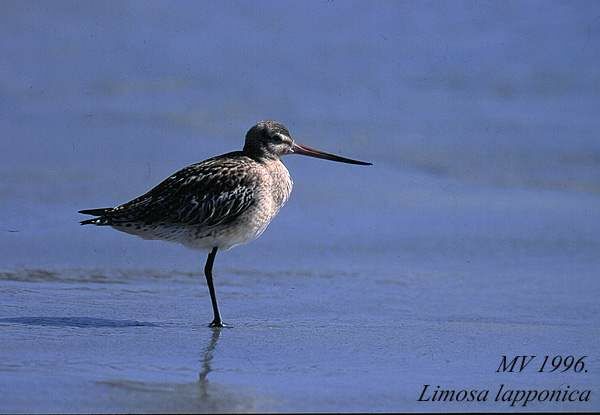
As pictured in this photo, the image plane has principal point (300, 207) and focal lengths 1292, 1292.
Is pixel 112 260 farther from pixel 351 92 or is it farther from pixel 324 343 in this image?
pixel 351 92

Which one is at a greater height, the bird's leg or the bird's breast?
the bird's breast

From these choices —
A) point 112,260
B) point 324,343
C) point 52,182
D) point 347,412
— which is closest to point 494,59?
point 52,182

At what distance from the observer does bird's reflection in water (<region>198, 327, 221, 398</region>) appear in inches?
201

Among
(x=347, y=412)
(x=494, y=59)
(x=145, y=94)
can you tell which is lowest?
(x=145, y=94)

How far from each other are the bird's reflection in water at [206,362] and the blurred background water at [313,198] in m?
0.03

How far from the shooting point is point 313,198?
32.0 feet

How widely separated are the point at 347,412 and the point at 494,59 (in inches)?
341

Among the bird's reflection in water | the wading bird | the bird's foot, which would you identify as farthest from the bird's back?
the bird's reflection in water

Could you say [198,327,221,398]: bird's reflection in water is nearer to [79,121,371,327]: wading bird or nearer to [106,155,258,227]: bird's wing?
[79,121,371,327]: wading bird

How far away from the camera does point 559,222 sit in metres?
9.41

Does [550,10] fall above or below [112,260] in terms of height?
above

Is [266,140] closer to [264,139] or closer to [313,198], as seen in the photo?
[264,139]

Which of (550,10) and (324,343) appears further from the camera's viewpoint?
(550,10)

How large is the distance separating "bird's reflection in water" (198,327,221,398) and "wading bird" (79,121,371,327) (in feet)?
2.53
